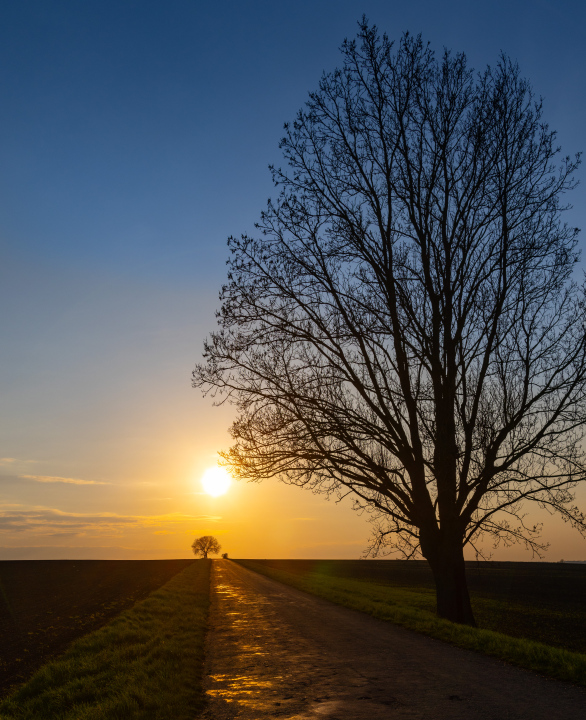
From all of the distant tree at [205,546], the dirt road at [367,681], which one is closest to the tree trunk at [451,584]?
the dirt road at [367,681]

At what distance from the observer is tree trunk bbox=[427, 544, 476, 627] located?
12.4 metres

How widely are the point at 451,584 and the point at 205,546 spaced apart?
13690 cm

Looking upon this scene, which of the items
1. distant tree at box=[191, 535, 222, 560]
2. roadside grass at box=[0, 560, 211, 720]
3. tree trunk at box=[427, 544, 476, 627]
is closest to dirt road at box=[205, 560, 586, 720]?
roadside grass at box=[0, 560, 211, 720]

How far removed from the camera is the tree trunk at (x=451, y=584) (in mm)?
12367

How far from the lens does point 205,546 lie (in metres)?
140

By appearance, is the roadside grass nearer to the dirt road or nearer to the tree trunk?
the dirt road

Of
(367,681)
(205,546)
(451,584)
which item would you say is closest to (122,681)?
(367,681)

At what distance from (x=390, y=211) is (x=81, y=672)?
1158cm

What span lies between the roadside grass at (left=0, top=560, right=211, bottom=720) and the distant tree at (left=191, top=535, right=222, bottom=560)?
13480 cm

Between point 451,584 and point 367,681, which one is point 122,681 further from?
point 451,584

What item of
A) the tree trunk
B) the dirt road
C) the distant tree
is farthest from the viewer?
the distant tree

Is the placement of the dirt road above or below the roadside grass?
above

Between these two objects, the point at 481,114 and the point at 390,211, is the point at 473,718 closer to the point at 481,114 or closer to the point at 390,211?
the point at 390,211

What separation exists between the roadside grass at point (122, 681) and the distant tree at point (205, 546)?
442 ft
